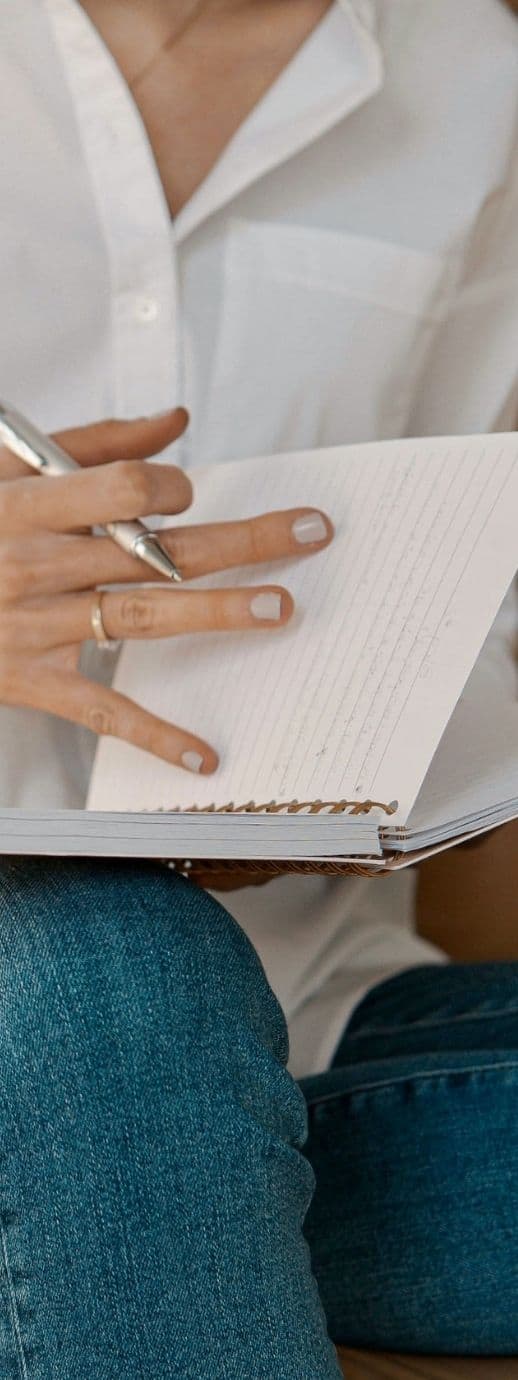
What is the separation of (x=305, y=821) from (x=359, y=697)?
0.10 m

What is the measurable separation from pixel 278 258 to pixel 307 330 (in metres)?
0.05

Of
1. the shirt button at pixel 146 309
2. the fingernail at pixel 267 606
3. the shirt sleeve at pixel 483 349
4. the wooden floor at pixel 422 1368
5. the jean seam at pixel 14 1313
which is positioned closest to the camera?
the jean seam at pixel 14 1313

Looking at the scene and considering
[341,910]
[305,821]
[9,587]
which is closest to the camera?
[305,821]

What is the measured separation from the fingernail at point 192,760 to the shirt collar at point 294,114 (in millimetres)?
386

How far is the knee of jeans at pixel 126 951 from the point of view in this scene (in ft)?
1.52

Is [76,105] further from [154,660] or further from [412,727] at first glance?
[412,727]

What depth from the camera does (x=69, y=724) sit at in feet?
2.68

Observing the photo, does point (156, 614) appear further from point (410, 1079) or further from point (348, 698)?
point (410, 1079)

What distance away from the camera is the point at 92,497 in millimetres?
587

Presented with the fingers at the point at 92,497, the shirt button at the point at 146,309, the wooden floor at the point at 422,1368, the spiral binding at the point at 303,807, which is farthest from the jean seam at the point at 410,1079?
the shirt button at the point at 146,309

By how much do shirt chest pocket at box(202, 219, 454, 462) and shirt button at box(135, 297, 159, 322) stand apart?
0.06 metres

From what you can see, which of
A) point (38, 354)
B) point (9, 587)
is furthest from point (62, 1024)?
point (38, 354)

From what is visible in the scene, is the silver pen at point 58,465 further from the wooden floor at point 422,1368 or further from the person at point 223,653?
the wooden floor at point 422,1368

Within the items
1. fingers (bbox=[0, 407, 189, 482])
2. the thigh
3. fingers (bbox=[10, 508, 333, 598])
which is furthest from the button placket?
the thigh
